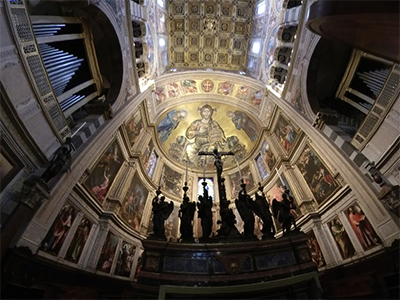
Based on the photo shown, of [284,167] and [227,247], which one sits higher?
[284,167]

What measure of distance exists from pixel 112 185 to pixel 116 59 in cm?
647

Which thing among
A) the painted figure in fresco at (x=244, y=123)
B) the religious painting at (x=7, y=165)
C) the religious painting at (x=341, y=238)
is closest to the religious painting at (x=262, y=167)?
the painted figure in fresco at (x=244, y=123)

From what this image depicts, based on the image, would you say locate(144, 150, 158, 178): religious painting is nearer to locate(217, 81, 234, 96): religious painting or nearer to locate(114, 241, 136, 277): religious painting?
locate(114, 241, 136, 277): religious painting

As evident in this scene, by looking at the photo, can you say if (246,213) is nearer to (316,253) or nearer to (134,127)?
(316,253)

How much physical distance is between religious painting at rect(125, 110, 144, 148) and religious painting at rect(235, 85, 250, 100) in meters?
8.73

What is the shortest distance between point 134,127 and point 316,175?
34.1 feet

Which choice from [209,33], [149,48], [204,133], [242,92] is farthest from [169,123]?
[209,33]

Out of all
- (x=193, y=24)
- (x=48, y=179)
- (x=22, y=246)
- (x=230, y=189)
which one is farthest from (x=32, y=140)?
(x=193, y=24)

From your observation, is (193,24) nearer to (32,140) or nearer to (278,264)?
(32,140)

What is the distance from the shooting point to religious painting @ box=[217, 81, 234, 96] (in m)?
16.2

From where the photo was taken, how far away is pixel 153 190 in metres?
12.5

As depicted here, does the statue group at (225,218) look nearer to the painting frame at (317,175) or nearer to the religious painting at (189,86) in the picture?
the painting frame at (317,175)

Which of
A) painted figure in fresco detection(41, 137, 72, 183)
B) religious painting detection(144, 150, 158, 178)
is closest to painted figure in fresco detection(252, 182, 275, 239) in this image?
painted figure in fresco detection(41, 137, 72, 183)

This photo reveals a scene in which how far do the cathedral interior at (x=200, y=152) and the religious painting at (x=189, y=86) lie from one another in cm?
9
